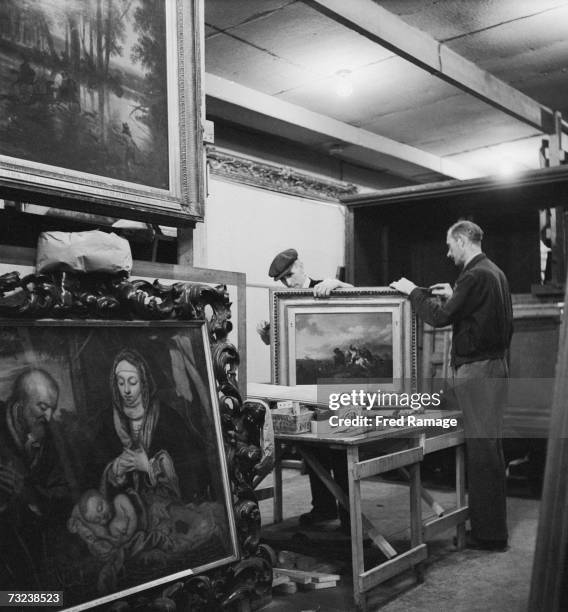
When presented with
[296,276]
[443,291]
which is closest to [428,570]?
[443,291]

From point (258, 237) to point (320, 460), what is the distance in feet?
11.5

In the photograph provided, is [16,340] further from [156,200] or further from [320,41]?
[320,41]

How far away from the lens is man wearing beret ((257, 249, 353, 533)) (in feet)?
13.4

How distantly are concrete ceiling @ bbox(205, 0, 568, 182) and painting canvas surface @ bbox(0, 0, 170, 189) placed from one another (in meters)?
2.51

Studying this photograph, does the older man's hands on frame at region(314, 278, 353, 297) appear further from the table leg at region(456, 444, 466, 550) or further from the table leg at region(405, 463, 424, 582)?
the table leg at region(405, 463, 424, 582)

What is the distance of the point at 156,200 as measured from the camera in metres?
2.58

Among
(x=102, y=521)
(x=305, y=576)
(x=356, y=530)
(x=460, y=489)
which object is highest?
(x=102, y=521)

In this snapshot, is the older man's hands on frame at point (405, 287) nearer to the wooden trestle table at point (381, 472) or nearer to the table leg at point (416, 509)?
the wooden trestle table at point (381, 472)

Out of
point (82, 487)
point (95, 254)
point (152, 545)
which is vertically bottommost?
point (152, 545)

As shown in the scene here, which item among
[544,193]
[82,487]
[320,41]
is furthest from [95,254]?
[544,193]

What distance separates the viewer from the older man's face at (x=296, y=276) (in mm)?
5117

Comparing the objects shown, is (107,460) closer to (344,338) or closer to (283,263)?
(344,338)

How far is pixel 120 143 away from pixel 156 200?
9.5 inches

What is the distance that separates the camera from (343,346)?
14.5 feet
